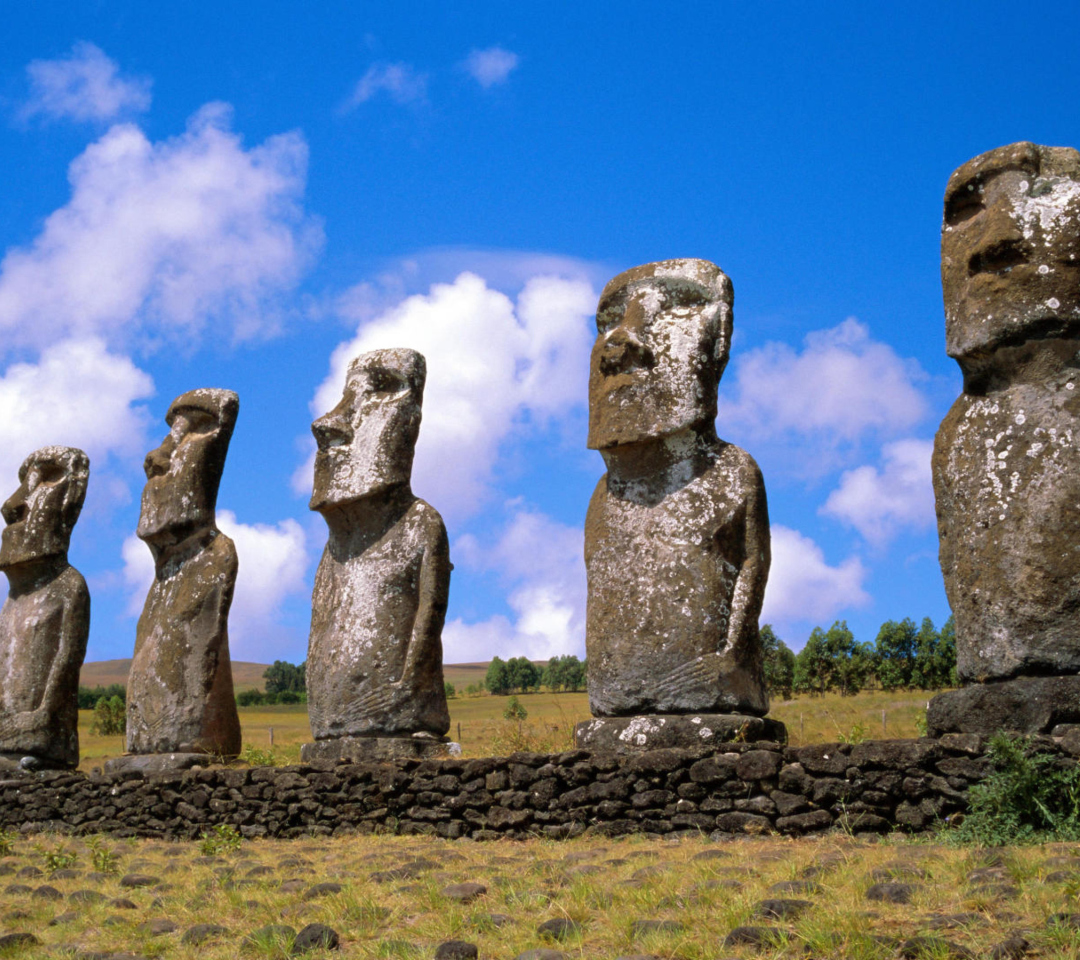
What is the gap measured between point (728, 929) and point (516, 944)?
97 centimetres

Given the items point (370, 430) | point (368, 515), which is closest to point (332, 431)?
point (370, 430)

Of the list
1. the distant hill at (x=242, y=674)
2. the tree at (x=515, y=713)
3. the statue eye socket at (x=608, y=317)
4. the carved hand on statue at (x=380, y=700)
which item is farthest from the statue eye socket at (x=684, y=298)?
the distant hill at (x=242, y=674)

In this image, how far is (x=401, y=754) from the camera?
977 centimetres

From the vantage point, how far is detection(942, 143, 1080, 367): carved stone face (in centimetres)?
742

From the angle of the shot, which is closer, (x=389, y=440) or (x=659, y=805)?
(x=659, y=805)

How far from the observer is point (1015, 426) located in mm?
7438

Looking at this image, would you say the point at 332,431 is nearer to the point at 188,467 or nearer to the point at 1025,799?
the point at 188,467

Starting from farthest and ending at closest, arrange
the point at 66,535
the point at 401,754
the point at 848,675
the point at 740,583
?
the point at 848,675 → the point at 66,535 → the point at 401,754 → the point at 740,583

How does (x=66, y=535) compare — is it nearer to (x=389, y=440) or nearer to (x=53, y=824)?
(x=53, y=824)

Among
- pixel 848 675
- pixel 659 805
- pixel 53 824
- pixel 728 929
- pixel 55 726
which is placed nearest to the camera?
pixel 728 929

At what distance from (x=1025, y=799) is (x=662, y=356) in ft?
13.3

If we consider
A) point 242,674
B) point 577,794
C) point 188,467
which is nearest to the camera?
point 577,794

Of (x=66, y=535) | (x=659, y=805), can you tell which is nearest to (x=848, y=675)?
(x=66, y=535)

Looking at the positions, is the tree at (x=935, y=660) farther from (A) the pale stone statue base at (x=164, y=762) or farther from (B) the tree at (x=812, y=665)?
(A) the pale stone statue base at (x=164, y=762)
